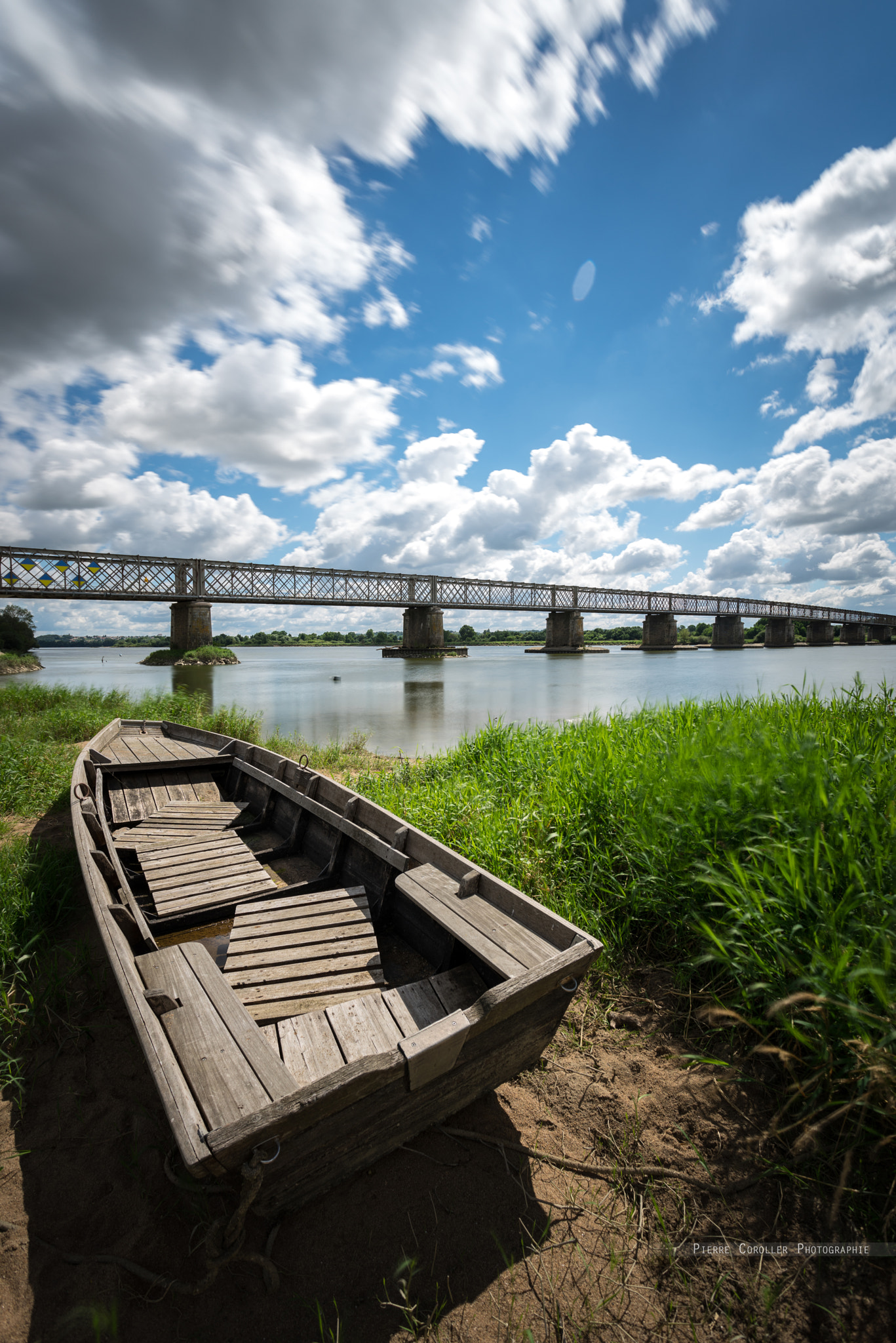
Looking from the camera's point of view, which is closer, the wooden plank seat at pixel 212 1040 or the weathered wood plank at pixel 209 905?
the wooden plank seat at pixel 212 1040

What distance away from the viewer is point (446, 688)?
1253 inches

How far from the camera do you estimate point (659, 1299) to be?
6.84 feet

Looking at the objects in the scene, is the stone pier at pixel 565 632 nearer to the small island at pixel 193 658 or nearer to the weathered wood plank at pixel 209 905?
the small island at pixel 193 658

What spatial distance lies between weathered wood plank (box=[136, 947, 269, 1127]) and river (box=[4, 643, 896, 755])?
758 centimetres

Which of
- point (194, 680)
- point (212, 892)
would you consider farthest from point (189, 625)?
point (212, 892)

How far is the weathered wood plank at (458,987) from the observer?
302cm

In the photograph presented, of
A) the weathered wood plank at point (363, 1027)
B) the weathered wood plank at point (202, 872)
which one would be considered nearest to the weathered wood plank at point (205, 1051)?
the weathered wood plank at point (363, 1027)

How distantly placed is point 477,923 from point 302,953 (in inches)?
51.5

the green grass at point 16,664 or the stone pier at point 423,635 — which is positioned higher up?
the stone pier at point 423,635

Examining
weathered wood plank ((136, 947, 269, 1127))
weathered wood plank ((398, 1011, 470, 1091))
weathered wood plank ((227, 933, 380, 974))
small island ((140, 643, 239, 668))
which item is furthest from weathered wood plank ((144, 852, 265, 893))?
small island ((140, 643, 239, 668))

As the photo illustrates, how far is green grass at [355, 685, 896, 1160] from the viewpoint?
2.47 m

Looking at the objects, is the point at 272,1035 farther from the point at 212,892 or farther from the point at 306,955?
the point at 212,892

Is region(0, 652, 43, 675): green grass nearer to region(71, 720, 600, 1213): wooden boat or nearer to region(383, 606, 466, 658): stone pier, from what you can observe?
region(383, 606, 466, 658): stone pier

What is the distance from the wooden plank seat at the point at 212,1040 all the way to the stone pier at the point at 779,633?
110m
